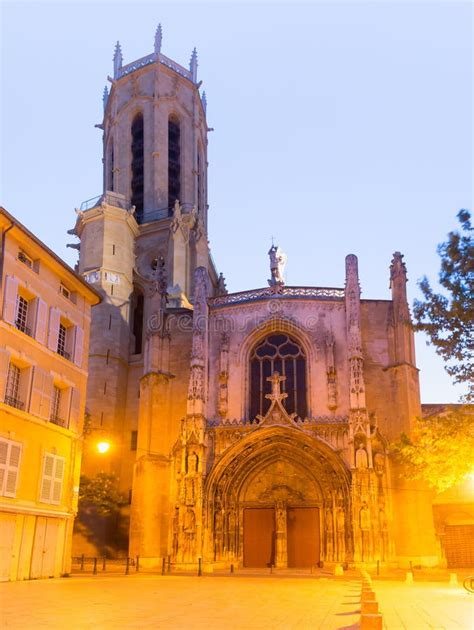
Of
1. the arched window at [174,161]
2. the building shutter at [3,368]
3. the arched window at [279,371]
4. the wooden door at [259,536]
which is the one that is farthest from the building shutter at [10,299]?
the arched window at [174,161]

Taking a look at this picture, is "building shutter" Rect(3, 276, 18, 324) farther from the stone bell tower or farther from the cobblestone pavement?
the stone bell tower

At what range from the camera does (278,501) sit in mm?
30297

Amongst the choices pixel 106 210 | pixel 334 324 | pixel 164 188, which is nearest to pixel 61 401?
pixel 334 324

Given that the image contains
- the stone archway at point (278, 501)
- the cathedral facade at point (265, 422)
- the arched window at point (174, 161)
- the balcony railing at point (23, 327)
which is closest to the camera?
the balcony railing at point (23, 327)

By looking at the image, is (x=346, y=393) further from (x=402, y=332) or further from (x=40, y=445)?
(x=40, y=445)

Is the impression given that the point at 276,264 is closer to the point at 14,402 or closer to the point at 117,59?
the point at 14,402

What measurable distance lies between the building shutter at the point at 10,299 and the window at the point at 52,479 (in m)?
4.35

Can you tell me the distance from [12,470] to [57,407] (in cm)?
382

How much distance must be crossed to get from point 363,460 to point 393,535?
3.41m

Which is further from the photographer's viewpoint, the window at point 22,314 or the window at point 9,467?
the window at point 22,314

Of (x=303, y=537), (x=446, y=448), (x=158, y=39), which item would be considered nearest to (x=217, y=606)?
(x=446, y=448)

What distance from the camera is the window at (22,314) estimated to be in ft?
69.9

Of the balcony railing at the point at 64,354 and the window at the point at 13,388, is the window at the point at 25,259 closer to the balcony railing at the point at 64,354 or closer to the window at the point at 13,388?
the balcony railing at the point at 64,354

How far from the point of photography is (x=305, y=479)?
30.5m
